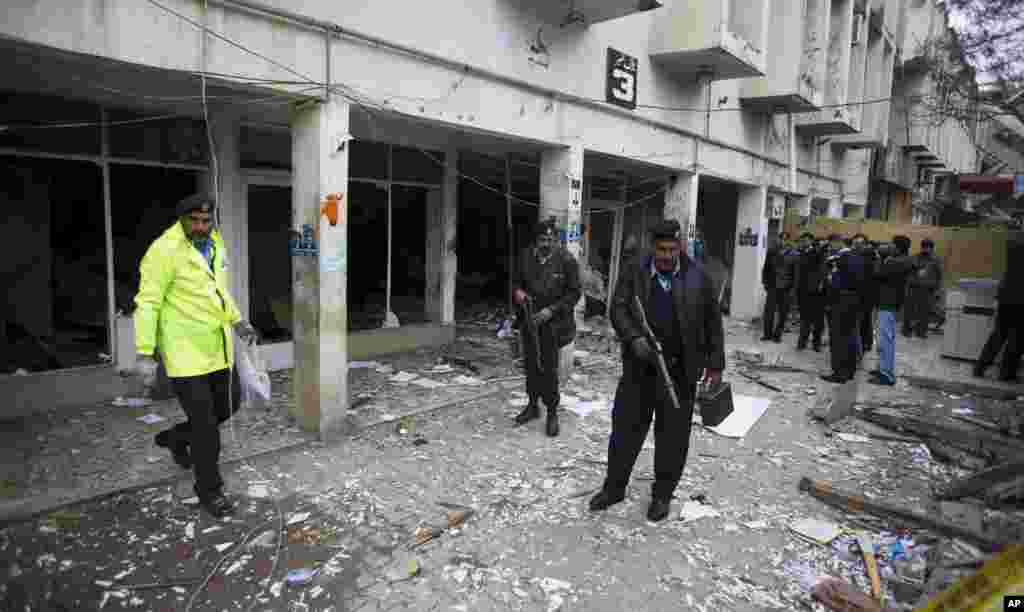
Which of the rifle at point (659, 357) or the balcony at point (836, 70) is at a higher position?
the balcony at point (836, 70)

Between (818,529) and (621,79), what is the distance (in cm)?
654

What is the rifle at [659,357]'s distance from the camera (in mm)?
3615

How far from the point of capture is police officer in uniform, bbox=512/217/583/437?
17.8 ft

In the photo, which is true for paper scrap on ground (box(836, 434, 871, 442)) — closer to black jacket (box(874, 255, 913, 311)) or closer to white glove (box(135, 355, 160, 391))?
black jacket (box(874, 255, 913, 311))

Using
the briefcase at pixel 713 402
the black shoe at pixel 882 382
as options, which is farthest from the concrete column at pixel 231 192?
the black shoe at pixel 882 382

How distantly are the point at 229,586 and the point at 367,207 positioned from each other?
235 inches

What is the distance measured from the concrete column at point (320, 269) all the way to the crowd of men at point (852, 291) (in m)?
6.03

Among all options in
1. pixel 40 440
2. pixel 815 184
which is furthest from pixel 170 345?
pixel 815 184

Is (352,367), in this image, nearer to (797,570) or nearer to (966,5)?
(797,570)

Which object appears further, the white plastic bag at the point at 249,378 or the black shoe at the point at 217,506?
the white plastic bag at the point at 249,378

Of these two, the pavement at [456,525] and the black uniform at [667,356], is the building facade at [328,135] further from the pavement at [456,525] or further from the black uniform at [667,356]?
the black uniform at [667,356]

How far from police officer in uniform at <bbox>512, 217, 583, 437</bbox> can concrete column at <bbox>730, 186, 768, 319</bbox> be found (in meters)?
9.36

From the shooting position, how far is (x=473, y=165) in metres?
10.8

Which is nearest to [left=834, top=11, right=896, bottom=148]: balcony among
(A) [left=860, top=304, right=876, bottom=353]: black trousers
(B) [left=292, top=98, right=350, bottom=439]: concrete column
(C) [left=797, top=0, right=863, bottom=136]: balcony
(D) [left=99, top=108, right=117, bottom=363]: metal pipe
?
(C) [left=797, top=0, right=863, bottom=136]: balcony
